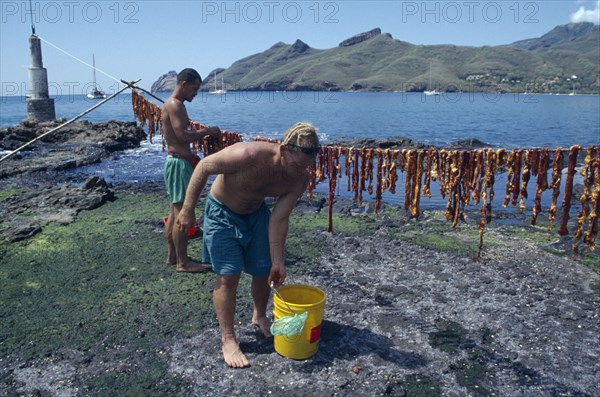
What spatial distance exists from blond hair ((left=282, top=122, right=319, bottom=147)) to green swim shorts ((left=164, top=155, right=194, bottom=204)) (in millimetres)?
3276

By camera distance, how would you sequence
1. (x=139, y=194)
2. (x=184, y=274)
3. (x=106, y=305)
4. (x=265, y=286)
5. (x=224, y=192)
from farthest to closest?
(x=139, y=194) → (x=184, y=274) → (x=106, y=305) → (x=265, y=286) → (x=224, y=192)

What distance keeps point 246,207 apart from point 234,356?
170cm

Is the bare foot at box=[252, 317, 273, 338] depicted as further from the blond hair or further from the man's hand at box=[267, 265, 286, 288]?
the blond hair

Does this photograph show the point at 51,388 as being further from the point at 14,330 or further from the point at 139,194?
the point at 139,194

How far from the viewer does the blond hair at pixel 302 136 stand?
454 centimetres

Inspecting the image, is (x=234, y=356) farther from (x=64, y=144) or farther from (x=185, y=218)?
(x=64, y=144)

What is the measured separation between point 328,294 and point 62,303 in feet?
12.7

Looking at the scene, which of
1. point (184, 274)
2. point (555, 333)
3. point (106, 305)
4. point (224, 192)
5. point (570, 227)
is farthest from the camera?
point (570, 227)

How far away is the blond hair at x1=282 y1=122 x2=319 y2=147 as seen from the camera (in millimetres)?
4543

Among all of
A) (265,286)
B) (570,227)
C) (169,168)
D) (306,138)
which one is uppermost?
(306,138)

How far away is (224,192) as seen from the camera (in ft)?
16.4

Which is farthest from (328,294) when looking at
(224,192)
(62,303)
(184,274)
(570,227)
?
(570,227)

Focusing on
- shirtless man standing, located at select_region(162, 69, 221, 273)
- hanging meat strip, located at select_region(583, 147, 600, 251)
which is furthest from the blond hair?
hanging meat strip, located at select_region(583, 147, 600, 251)

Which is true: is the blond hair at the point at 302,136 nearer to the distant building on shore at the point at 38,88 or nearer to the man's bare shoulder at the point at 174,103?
the man's bare shoulder at the point at 174,103
